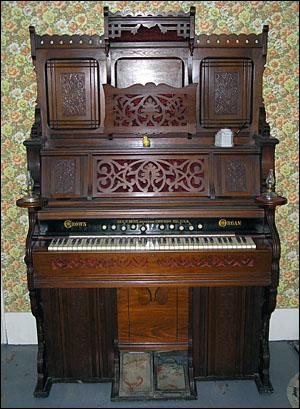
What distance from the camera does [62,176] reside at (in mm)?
2664

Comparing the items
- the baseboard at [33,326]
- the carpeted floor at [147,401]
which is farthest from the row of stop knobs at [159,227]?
the baseboard at [33,326]

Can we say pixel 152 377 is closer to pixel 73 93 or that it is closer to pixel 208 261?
pixel 208 261

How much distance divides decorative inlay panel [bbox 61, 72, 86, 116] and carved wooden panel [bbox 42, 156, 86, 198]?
0.36 m

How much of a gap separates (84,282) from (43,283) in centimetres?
23

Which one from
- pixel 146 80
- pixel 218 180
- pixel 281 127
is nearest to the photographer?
pixel 218 180

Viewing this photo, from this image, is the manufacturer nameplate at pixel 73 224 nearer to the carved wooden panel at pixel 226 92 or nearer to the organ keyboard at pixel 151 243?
the organ keyboard at pixel 151 243

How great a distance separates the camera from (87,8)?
114 inches

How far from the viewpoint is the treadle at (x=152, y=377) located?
265 centimetres

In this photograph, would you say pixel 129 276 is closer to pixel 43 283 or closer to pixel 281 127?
pixel 43 283

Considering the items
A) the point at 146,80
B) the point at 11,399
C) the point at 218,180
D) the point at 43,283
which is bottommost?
the point at 11,399

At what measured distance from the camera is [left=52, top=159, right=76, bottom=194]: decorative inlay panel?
104 inches

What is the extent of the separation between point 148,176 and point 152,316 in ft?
2.96

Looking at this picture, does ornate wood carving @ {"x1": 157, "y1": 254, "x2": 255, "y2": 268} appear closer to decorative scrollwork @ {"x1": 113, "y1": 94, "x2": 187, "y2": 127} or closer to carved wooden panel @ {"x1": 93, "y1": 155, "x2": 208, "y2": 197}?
carved wooden panel @ {"x1": 93, "y1": 155, "x2": 208, "y2": 197}

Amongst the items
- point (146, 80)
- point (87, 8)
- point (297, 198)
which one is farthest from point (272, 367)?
point (87, 8)
